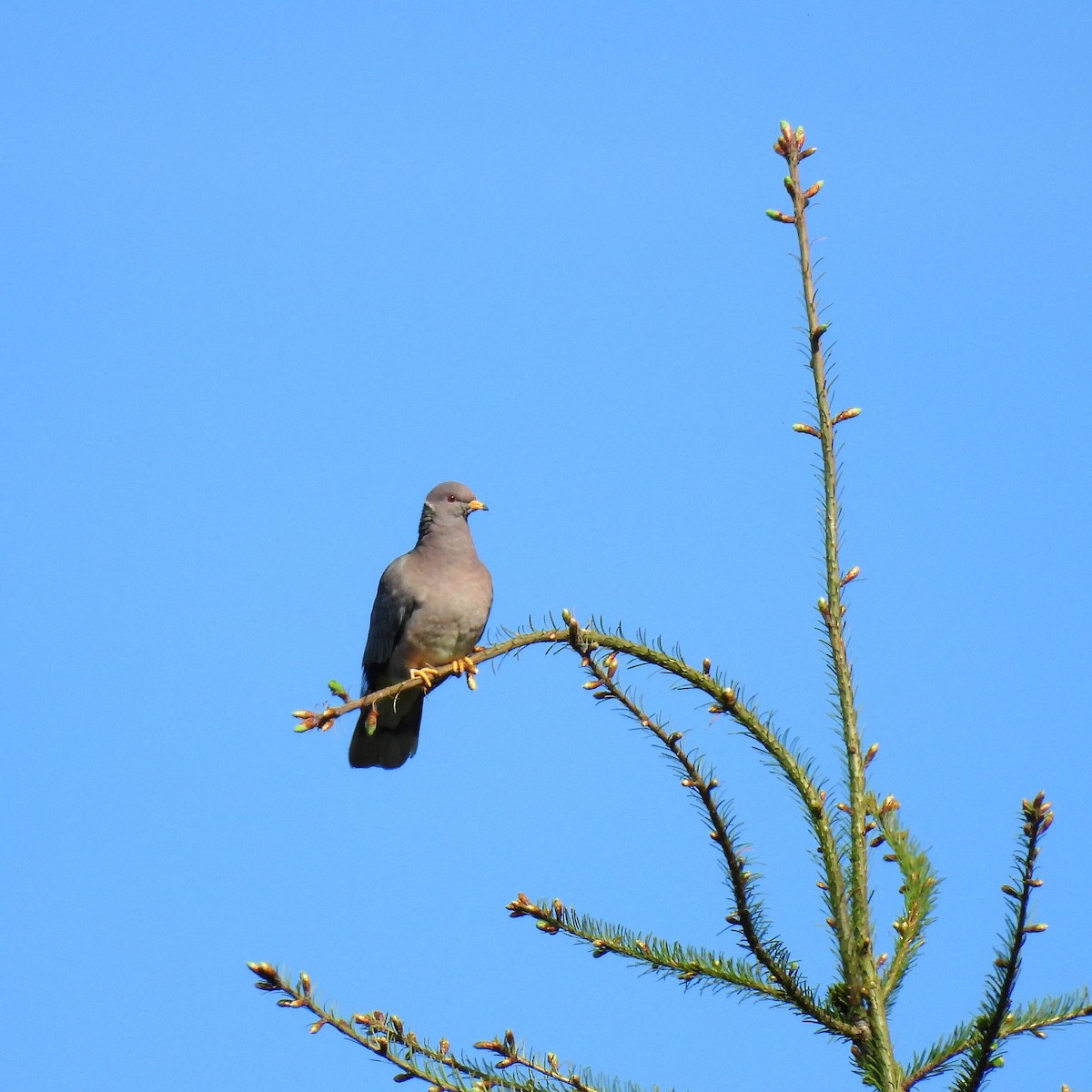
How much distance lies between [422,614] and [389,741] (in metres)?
0.96

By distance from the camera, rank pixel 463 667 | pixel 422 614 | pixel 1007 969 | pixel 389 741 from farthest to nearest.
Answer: pixel 389 741
pixel 422 614
pixel 463 667
pixel 1007 969

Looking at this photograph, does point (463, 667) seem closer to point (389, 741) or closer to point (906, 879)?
point (389, 741)

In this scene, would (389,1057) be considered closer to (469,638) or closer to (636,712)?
(636,712)

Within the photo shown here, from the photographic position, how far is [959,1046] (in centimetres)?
277

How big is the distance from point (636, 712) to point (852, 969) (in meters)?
0.74

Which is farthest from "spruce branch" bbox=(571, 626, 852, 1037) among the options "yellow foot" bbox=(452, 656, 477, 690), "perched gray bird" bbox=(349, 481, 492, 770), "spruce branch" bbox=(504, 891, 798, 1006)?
"perched gray bird" bbox=(349, 481, 492, 770)

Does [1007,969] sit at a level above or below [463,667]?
below

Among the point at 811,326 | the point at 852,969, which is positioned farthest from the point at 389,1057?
the point at 811,326

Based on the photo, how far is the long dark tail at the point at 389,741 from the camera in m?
6.90

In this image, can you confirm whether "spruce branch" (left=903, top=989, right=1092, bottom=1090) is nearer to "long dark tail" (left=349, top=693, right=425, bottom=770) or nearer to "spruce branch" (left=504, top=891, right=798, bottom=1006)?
"spruce branch" (left=504, top=891, right=798, bottom=1006)

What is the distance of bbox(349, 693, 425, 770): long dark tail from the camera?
6902 millimetres

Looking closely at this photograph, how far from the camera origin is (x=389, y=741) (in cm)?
699

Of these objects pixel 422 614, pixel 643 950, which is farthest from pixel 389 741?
pixel 643 950

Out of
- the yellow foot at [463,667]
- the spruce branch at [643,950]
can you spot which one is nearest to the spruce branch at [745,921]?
the spruce branch at [643,950]
